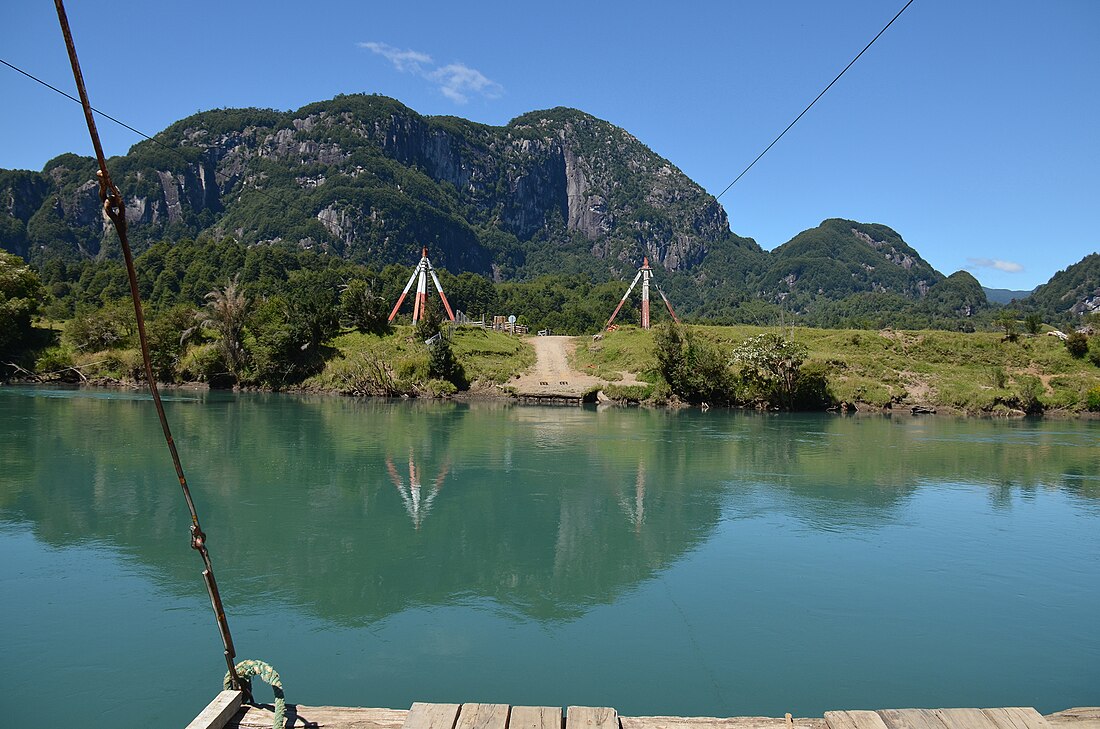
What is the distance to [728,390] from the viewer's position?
42.7 m

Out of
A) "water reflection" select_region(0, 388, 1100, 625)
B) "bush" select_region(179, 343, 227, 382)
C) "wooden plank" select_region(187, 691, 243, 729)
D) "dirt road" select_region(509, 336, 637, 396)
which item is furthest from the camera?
"bush" select_region(179, 343, 227, 382)

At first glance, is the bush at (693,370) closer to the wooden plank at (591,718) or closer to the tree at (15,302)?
the wooden plank at (591,718)

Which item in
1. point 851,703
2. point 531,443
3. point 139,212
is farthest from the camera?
point 139,212

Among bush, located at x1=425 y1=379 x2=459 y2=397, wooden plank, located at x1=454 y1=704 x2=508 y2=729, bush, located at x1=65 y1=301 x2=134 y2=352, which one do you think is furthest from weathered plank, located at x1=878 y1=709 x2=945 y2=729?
bush, located at x1=65 y1=301 x2=134 y2=352

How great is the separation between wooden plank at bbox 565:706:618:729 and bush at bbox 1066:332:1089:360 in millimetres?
53217

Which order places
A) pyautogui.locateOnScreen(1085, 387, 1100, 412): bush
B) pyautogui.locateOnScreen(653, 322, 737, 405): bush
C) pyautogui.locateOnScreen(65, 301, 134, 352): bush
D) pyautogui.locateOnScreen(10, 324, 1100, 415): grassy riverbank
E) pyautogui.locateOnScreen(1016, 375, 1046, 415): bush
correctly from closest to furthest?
pyautogui.locateOnScreen(1016, 375, 1046, 415): bush < pyautogui.locateOnScreen(1085, 387, 1100, 412): bush < pyautogui.locateOnScreen(653, 322, 737, 405): bush < pyautogui.locateOnScreen(10, 324, 1100, 415): grassy riverbank < pyautogui.locateOnScreen(65, 301, 134, 352): bush

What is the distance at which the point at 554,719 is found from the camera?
5.00 meters

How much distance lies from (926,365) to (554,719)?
158 feet

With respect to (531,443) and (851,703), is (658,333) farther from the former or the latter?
(851,703)

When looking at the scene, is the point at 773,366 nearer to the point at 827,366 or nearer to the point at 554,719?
the point at 827,366

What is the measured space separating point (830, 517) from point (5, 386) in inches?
1934

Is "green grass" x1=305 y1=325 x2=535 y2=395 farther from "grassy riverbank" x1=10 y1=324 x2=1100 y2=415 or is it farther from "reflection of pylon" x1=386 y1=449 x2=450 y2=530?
"reflection of pylon" x1=386 y1=449 x2=450 y2=530

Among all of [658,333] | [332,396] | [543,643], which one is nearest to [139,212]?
[332,396]

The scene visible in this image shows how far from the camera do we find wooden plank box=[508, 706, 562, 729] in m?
4.93
